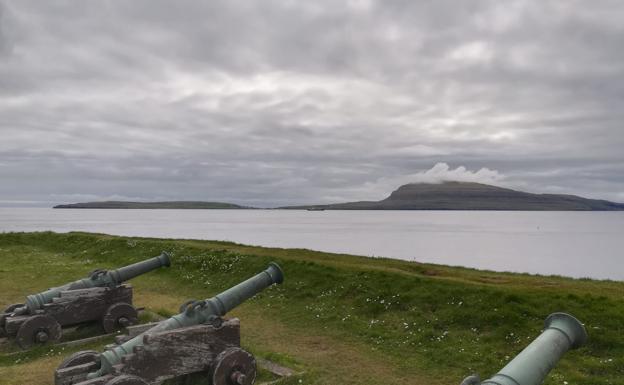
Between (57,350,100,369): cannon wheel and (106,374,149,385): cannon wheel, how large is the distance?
61.1 inches

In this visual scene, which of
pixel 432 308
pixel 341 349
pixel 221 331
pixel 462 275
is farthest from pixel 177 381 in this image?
pixel 462 275

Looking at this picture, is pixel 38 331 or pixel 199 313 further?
pixel 38 331

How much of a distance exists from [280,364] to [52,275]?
16.7 metres

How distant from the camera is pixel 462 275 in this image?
20.6 metres

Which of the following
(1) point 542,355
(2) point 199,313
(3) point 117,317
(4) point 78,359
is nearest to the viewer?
(1) point 542,355

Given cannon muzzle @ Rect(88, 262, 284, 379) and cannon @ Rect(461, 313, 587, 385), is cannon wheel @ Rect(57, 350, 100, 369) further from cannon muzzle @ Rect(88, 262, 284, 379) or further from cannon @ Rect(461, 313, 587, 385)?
cannon @ Rect(461, 313, 587, 385)

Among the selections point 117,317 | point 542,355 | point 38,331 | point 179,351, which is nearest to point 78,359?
point 179,351

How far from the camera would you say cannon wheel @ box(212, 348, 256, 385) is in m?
9.61

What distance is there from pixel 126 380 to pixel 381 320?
8.83 m

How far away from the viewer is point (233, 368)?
981 cm

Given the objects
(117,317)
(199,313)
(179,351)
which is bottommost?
(117,317)

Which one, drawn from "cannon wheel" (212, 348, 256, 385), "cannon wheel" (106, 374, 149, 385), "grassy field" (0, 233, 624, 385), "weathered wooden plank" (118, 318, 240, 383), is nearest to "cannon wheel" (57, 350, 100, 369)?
"weathered wooden plank" (118, 318, 240, 383)

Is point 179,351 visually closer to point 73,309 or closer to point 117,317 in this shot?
point 117,317

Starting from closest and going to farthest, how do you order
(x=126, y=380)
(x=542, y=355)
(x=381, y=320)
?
1. (x=542, y=355)
2. (x=126, y=380)
3. (x=381, y=320)
